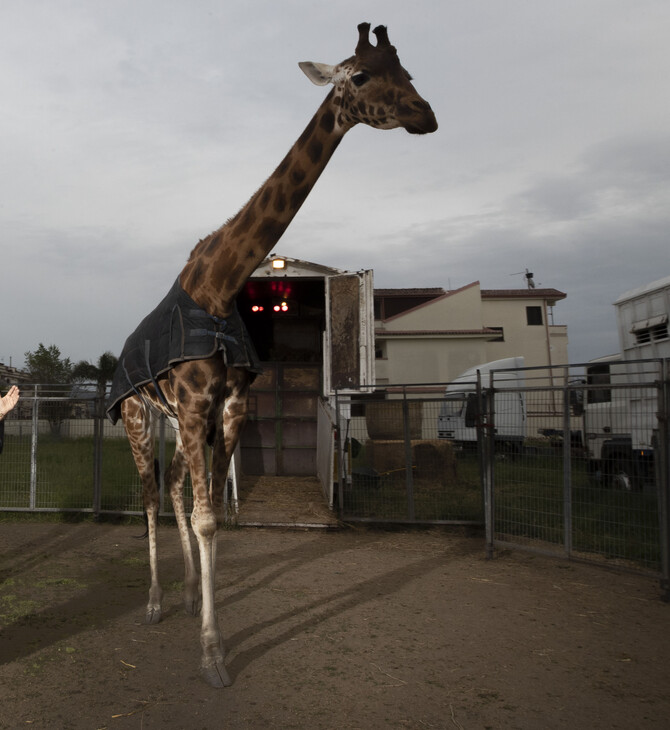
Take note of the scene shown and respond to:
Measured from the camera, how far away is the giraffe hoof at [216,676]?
131 inches

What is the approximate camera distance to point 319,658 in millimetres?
3734

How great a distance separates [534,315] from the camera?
99.0 ft

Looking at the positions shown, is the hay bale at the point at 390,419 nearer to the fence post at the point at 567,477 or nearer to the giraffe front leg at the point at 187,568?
the fence post at the point at 567,477

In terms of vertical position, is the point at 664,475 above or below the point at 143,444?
below

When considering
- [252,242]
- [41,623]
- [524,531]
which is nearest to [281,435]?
[524,531]

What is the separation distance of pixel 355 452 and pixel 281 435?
2278 mm

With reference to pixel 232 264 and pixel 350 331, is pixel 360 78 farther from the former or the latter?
pixel 350 331

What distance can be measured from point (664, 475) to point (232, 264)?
395 centimetres

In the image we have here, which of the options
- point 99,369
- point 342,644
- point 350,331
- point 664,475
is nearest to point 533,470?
point 664,475

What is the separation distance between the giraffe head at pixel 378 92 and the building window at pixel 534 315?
28.3m

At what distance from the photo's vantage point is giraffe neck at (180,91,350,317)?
3559mm

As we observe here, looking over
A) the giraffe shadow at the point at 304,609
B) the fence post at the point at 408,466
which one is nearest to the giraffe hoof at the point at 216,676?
the giraffe shadow at the point at 304,609

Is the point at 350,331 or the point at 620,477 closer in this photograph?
the point at 620,477

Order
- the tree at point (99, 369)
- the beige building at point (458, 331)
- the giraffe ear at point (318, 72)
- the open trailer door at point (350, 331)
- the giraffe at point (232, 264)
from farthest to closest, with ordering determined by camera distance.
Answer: the tree at point (99, 369) < the beige building at point (458, 331) < the open trailer door at point (350, 331) < the giraffe ear at point (318, 72) < the giraffe at point (232, 264)
